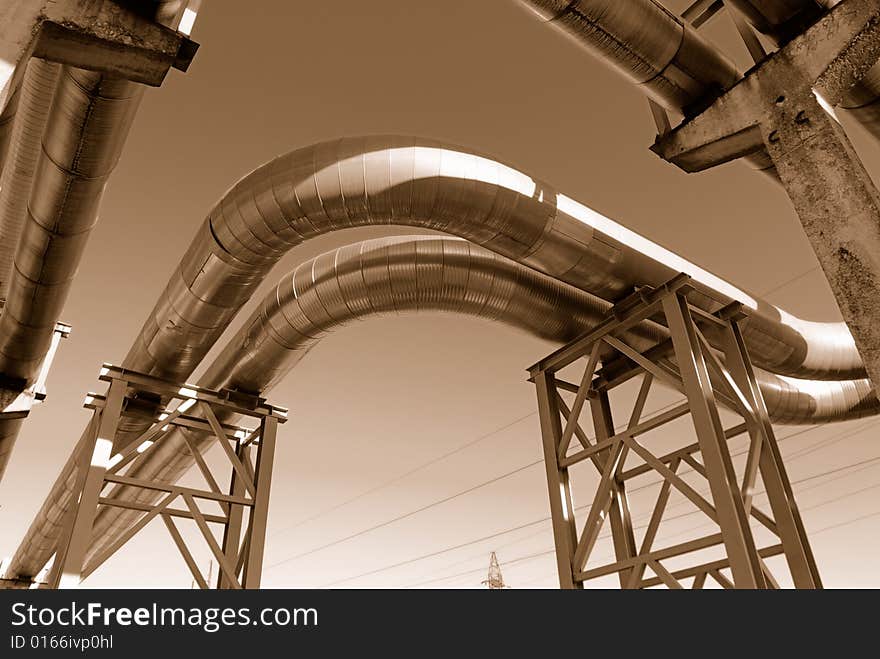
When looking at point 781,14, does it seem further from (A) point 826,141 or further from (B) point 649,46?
(A) point 826,141

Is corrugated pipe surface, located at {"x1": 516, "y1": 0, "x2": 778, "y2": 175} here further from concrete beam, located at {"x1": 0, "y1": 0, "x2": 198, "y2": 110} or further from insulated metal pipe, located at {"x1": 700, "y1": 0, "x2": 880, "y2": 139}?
concrete beam, located at {"x1": 0, "y1": 0, "x2": 198, "y2": 110}

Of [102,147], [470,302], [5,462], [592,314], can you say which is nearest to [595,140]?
[592,314]

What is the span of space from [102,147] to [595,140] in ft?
21.1

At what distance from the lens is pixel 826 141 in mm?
4512

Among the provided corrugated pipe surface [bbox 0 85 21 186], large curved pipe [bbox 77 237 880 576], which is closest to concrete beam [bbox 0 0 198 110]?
corrugated pipe surface [bbox 0 85 21 186]

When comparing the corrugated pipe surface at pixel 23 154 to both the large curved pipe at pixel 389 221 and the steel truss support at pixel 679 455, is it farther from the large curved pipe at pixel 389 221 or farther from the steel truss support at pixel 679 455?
the steel truss support at pixel 679 455

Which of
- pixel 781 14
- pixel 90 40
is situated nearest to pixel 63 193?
pixel 90 40

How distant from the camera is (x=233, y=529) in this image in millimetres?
8352

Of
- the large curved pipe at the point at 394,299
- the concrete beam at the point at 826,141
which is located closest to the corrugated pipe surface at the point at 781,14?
the concrete beam at the point at 826,141

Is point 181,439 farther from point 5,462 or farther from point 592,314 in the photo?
point 592,314

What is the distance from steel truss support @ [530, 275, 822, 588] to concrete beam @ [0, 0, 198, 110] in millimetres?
5071

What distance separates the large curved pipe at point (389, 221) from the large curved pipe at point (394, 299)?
2.16 ft

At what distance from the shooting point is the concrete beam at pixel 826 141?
4.18m

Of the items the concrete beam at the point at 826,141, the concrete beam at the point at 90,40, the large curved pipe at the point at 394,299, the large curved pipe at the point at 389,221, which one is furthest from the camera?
the large curved pipe at the point at 394,299
